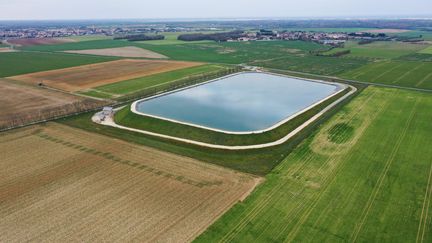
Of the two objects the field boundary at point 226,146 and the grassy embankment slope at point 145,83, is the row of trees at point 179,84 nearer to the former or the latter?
the grassy embankment slope at point 145,83

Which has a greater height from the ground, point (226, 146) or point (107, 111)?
point (107, 111)

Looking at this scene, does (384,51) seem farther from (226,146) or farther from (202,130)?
(226,146)

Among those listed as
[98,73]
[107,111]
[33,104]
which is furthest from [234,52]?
[33,104]

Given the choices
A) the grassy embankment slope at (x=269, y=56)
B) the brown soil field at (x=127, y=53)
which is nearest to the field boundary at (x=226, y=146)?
the grassy embankment slope at (x=269, y=56)

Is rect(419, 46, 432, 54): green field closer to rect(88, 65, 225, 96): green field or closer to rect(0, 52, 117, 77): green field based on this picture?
rect(88, 65, 225, 96): green field

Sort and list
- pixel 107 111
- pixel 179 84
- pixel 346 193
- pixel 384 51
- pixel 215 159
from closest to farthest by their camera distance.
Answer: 1. pixel 346 193
2. pixel 215 159
3. pixel 107 111
4. pixel 179 84
5. pixel 384 51
